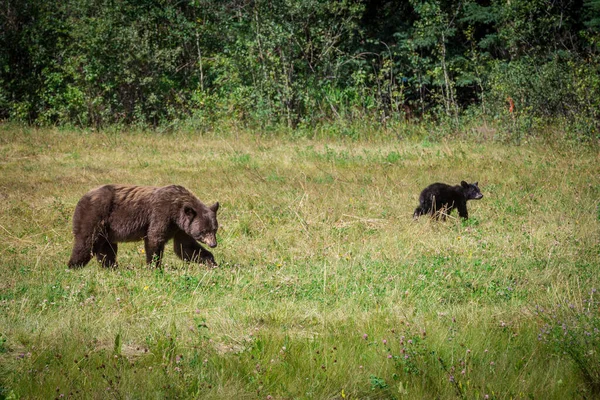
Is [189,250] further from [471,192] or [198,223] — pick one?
[471,192]

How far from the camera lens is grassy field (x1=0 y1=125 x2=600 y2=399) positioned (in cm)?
571

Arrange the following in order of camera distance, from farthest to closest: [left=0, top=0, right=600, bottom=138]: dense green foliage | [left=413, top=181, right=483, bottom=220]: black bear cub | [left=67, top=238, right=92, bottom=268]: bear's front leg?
[left=0, top=0, right=600, bottom=138]: dense green foliage, [left=413, top=181, right=483, bottom=220]: black bear cub, [left=67, top=238, right=92, bottom=268]: bear's front leg

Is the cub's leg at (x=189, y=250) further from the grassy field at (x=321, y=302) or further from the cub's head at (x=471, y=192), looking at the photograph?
the cub's head at (x=471, y=192)

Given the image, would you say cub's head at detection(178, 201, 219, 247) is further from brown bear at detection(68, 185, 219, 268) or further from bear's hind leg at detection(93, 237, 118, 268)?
bear's hind leg at detection(93, 237, 118, 268)

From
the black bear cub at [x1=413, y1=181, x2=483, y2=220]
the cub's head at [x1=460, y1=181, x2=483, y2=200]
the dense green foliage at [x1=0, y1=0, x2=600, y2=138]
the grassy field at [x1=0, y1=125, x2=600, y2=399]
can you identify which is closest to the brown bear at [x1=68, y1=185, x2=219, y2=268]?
the grassy field at [x1=0, y1=125, x2=600, y2=399]

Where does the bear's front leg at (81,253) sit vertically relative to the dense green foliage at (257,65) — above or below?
below

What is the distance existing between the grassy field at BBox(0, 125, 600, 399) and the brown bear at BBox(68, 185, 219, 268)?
353 millimetres

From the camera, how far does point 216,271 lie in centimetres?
832

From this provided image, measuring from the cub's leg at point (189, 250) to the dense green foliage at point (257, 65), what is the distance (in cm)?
1192

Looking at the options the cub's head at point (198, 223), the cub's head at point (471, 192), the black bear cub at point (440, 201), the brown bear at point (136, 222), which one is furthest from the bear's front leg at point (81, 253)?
the cub's head at point (471, 192)

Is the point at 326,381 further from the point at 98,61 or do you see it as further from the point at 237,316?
the point at 98,61

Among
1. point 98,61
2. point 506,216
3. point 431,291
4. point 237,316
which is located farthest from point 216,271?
point 98,61

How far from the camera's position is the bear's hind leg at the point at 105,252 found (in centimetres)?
871

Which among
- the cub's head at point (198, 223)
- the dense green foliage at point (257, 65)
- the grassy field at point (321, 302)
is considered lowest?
the grassy field at point (321, 302)
